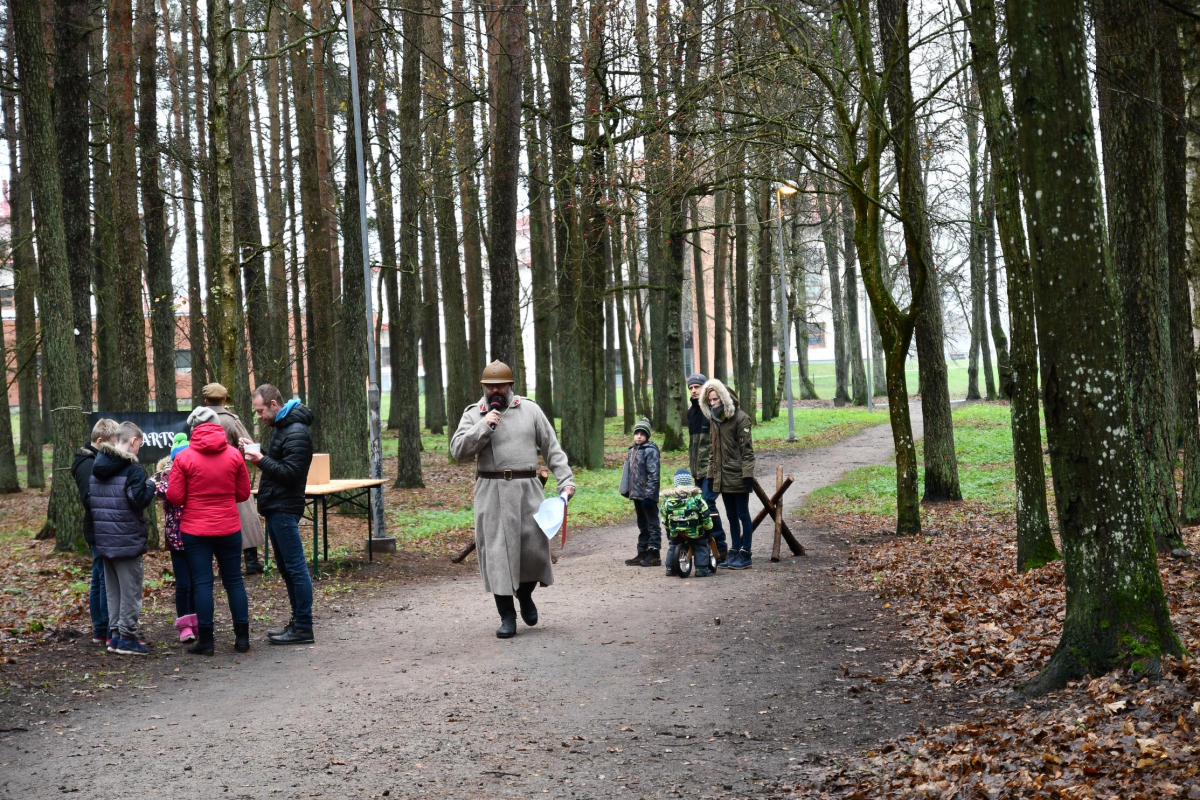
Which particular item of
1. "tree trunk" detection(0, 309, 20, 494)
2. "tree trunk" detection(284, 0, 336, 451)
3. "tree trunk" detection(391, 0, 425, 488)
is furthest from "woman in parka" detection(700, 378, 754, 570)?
"tree trunk" detection(0, 309, 20, 494)

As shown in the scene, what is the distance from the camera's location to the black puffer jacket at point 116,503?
792 cm

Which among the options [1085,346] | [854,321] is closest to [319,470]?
[1085,346]

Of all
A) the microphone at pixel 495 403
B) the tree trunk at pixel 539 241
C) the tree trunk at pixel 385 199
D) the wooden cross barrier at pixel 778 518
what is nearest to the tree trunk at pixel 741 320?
the tree trunk at pixel 539 241

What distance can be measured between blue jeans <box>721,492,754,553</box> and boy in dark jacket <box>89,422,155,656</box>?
20.0 ft

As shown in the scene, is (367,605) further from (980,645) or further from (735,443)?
(980,645)

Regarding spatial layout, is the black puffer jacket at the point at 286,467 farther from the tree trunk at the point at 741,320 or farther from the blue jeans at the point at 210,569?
the tree trunk at the point at 741,320

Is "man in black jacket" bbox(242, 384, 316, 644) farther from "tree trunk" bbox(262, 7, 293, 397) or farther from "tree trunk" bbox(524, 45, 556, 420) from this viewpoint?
"tree trunk" bbox(262, 7, 293, 397)

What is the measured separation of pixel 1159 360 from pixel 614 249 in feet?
69.9

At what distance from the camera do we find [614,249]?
29719mm

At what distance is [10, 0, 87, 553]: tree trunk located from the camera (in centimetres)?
1180

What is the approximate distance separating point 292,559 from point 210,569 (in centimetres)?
62

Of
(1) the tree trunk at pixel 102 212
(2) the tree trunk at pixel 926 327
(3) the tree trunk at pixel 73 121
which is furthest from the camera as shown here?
(1) the tree trunk at pixel 102 212

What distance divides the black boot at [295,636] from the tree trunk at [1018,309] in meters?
A: 6.06

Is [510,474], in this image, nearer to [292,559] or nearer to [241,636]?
[292,559]
